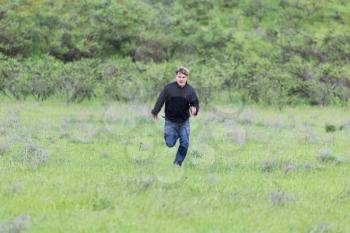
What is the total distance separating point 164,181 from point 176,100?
2.48 meters

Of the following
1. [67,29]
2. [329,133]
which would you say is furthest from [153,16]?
[329,133]

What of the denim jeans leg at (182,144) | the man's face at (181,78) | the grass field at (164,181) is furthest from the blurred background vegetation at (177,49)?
the man's face at (181,78)

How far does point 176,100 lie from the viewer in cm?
1321

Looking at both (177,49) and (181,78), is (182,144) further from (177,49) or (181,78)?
(177,49)

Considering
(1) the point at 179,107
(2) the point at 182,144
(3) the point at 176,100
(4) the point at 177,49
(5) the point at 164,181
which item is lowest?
(4) the point at 177,49

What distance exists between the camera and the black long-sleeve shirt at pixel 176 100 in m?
13.2

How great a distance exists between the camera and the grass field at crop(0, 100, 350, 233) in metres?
8.66

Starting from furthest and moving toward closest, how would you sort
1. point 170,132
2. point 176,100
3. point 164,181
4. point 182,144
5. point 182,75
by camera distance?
1. point 170,132
2. point 182,144
3. point 176,100
4. point 182,75
5. point 164,181

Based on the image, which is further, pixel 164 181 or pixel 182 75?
pixel 182 75

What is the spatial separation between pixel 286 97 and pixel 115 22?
1410 centimetres

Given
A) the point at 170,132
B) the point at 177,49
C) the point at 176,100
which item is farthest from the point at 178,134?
the point at 177,49

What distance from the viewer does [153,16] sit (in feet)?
161

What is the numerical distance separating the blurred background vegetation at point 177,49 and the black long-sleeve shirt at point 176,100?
69.0ft

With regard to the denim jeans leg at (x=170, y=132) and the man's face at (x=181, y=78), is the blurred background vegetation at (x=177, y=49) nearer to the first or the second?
the denim jeans leg at (x=170, y=132)
